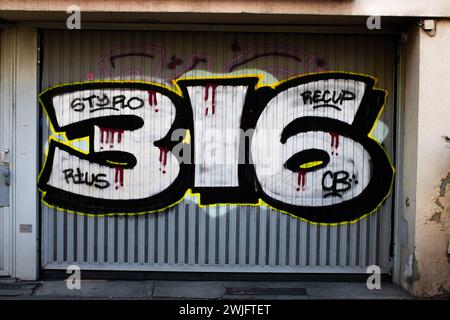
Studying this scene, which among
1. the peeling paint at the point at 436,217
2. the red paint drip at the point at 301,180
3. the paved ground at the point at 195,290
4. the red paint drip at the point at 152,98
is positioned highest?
the red paint drip at the point at 152,98

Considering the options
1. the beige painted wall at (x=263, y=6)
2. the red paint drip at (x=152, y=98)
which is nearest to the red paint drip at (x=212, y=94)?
the red paint drip at (x=152, y=98)

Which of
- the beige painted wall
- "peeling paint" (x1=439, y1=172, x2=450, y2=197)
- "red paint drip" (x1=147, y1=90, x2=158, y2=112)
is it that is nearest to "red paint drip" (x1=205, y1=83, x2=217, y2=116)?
"red paint drip" (x1=147, y1=90, x2=158, y2=112)

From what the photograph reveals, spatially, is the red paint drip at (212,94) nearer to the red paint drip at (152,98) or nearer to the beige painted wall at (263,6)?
the red paint drip at (152,98)

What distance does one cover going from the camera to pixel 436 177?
732 cm

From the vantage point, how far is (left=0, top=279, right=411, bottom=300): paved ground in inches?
292

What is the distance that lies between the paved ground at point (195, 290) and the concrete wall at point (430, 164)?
0.43 metres

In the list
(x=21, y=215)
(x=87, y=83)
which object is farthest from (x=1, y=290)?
(x=87, y=83)

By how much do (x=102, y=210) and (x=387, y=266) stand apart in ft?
12.2

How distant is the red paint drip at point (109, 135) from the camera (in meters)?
7.92

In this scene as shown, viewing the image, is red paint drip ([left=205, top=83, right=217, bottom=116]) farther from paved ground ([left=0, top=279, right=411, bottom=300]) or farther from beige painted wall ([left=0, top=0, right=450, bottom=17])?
paved ground ([left=0, top=279, right=411, bottom=300])

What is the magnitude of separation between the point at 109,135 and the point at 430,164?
395 cm

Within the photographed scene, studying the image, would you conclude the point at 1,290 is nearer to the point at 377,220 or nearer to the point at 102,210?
the point at 102,210

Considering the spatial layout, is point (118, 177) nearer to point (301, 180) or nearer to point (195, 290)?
point (195, 290)

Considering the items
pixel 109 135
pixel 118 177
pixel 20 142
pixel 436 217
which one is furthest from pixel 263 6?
pixel 20 142
